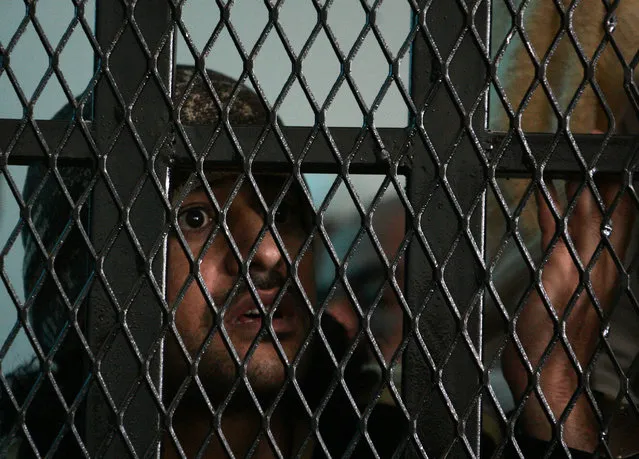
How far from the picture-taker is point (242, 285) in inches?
42.7

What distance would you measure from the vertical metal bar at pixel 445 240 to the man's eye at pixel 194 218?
0.26m

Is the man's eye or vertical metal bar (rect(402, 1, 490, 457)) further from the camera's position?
the man's eye

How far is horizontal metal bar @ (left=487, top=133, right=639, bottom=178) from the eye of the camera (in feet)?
3.36

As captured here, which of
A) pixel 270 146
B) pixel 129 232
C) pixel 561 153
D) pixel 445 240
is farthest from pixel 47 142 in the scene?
pixel 561 153

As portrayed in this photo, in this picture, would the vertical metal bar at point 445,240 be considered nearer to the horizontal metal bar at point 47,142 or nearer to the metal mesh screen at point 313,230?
the metal mesh screen at point 313,230

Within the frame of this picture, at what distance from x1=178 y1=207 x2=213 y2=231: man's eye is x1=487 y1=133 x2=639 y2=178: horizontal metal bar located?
1.15 feet

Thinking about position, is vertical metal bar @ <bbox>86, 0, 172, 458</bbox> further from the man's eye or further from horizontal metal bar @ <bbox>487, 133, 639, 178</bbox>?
horizontal metal bar @ <bbox>487, 133, 639, 178</bbox>

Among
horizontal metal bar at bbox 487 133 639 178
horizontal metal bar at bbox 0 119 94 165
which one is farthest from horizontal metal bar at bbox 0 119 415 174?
horizontal metal bar at bbox 487 133 639 178

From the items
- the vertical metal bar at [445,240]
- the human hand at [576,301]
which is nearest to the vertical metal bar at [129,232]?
the vertical metal bar at [445,240]

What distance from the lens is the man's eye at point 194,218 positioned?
1122mm

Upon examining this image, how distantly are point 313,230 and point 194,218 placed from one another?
187 millimetres

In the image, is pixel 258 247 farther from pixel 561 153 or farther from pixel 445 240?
pixel 561 153

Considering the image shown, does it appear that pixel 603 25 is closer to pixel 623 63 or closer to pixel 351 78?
pixel 623 63

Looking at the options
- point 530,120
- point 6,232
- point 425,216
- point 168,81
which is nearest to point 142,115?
point 168,81
